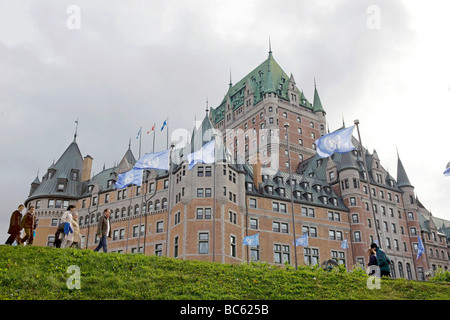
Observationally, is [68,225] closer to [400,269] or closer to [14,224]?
[14,224]

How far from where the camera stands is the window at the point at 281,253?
56.2 meters

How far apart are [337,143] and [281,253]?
3033cm

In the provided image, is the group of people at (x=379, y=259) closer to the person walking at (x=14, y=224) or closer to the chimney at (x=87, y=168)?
the person walking at (x=14, y=224)

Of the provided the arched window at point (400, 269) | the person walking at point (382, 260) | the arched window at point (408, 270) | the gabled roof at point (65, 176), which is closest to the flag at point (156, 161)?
the person walking at point (382, 260)

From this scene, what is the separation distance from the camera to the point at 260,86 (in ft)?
331

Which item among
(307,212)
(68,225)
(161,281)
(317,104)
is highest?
(317,104)

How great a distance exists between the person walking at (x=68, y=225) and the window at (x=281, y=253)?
122 ft

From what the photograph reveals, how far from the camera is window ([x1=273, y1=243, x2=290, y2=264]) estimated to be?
2215 inches

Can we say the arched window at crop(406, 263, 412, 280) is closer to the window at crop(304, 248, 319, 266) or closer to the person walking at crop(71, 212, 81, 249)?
the window at crop(304, 248, 319, 266)

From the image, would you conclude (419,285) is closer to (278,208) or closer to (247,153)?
(278,208)

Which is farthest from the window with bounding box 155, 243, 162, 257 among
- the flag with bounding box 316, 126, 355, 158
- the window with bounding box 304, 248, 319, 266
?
the flag with bounding box 316, 126, 355, 158

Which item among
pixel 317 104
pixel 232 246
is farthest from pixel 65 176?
pixel 317 104

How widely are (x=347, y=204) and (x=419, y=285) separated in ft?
A: 154
